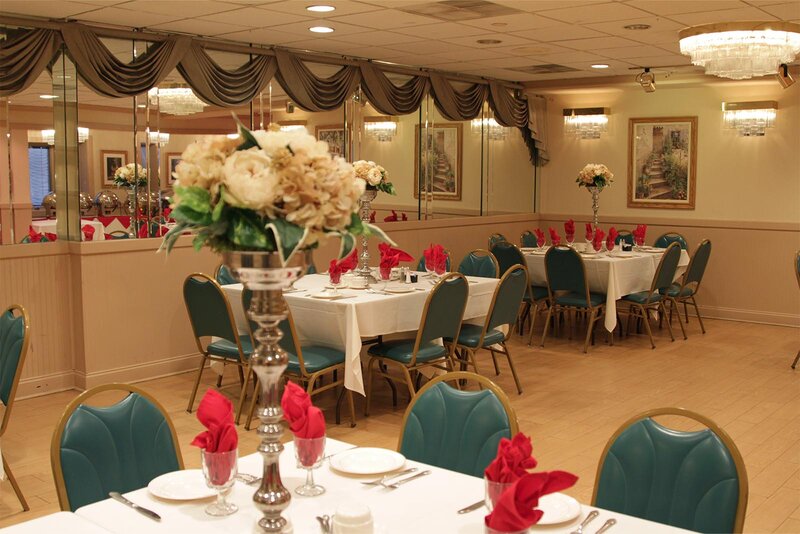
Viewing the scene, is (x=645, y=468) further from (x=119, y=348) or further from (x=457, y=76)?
(x=457, y=76)

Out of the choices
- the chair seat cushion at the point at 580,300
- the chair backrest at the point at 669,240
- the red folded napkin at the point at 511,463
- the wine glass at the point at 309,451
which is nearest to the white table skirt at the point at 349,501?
the wine glass at the point at 309,451

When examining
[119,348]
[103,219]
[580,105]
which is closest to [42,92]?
[103,219]

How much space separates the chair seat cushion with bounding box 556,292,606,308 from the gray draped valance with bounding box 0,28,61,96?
15.3ft

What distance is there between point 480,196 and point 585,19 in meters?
4.25

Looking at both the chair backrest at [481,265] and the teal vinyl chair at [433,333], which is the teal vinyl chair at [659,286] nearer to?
the chair backrest at [481,265]

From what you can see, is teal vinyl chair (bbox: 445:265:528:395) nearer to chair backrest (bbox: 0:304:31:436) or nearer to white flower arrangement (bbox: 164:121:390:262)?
chair backrest (bbox: 0:304:31:436)

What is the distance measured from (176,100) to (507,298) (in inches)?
120

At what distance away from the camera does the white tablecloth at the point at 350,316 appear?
5.36 m

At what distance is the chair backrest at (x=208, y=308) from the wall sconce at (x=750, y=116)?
635 centimetres

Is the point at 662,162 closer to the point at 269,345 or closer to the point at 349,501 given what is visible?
the point at 349,501

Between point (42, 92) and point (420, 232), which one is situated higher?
point (42, 92)

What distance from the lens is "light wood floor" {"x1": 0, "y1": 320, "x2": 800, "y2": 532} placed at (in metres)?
4.54

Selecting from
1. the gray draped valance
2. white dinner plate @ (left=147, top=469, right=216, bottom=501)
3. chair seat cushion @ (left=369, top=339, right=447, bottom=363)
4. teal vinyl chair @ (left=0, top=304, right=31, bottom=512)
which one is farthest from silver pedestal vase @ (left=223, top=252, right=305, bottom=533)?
the gray draped valance

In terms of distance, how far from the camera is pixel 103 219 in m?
6.57
